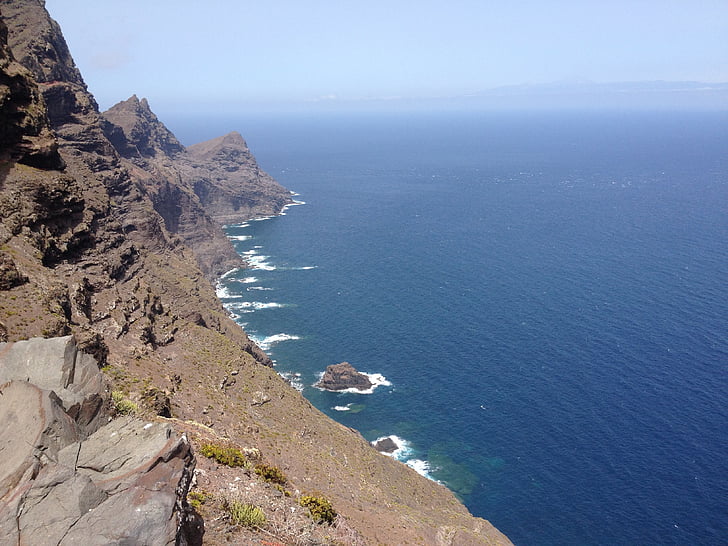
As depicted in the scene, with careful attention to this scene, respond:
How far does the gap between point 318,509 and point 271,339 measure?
8798cm

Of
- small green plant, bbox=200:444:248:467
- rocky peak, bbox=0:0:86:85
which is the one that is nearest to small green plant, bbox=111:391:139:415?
small green plant, bbox=200:444:248:467

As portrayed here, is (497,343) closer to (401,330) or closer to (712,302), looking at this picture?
(401,330)

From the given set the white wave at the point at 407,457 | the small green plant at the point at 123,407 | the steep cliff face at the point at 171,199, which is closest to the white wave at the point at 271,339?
the white wave at the point at 407,457

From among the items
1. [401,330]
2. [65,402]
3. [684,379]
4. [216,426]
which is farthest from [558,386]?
[65,402]

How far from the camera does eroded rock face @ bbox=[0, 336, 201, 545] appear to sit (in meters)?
15.1

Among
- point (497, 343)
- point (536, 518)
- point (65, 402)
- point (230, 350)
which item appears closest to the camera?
point (65, 402)

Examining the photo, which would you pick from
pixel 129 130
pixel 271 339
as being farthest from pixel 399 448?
pixel 129 130

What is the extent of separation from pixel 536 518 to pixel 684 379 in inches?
1707

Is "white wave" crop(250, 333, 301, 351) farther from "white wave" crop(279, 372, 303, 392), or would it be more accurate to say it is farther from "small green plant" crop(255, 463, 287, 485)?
"small green plant" crop(255, 463, 287, 485)

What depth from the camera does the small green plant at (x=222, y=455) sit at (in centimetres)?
3195

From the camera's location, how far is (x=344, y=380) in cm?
10000

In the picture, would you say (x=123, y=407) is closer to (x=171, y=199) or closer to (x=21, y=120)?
(x=21, y=120)

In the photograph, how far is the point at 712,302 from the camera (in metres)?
123

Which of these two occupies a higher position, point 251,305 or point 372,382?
point 251,305
